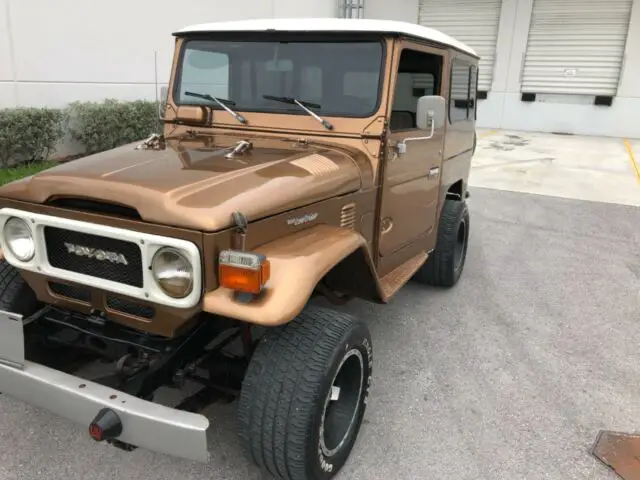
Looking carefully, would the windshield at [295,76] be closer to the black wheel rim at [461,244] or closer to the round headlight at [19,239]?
the round headlight at [19,239]

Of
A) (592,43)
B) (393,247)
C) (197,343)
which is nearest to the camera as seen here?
(197,343)

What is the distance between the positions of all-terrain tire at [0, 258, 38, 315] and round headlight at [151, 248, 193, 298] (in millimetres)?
1011

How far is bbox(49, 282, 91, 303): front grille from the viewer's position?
2.50 metres

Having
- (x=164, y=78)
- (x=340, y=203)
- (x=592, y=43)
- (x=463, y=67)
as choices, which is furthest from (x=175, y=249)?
(x=592, y=43)

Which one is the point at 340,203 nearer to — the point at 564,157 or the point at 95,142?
the point at 95,142

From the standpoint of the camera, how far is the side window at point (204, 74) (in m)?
3.51

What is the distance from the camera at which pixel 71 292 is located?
2.55 meters

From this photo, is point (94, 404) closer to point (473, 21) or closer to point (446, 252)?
point (446, 252)

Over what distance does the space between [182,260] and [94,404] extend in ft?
2.02

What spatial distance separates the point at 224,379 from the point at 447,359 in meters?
1.72

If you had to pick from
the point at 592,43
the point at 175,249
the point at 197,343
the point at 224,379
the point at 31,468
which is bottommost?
the point at 31,468

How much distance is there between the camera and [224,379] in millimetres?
2592

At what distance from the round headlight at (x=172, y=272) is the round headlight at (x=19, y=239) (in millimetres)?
655

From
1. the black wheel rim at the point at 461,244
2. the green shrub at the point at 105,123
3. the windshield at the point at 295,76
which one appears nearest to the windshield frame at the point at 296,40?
the windshield at the point at 295,76
